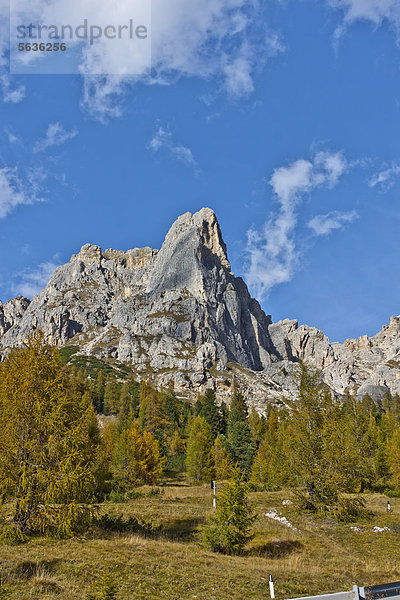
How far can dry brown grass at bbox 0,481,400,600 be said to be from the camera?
11.2 m

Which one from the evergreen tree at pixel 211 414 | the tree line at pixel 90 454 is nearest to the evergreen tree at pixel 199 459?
the tree line at pixel 90 454

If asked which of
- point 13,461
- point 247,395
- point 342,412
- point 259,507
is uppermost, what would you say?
point 247,395

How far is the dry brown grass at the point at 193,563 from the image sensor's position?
11.2 meters

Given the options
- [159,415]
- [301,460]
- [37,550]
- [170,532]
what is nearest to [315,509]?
[301,460]

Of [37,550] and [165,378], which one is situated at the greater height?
[165,378]

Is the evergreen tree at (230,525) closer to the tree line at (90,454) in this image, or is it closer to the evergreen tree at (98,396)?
the tree line at (90,454)

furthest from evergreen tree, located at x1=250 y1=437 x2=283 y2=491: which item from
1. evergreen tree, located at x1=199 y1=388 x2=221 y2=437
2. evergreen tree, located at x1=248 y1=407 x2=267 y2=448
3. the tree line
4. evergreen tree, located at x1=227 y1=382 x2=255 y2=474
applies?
evergreen tree, located at x1=199 y1=388 x2=221 y2=437

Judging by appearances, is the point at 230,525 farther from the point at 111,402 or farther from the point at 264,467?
the point at 111,402

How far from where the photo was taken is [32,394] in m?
16.1

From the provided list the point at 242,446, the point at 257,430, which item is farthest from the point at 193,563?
the point at 257,430

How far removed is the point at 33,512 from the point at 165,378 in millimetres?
161333

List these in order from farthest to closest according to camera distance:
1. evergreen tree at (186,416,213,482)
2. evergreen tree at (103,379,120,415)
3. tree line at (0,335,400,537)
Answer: evergreen tree at (103,379,120,415) → evergreen tree at (186,416,213,482) → tree line at (0,335,400,537)

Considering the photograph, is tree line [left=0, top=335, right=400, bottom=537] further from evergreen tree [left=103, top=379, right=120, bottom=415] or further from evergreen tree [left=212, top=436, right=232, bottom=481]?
evergreen tree [left=103, top=379, right=120, bottom=415]

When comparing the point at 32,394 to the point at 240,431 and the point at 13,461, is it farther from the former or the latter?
the point at 240,431
